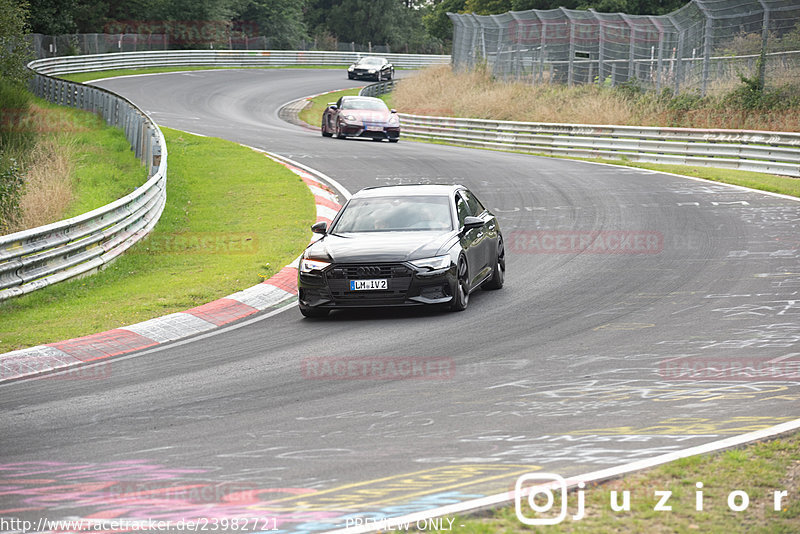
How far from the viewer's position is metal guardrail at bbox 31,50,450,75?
5988 cm

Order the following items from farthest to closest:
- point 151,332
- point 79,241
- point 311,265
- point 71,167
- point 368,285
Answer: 1. point 71,167
2. point 79,241
3. point 311,265
4. point 368,285
5. point 151,332

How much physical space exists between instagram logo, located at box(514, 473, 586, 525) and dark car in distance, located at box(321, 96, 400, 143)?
96.8 feet

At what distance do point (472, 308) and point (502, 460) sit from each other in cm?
573

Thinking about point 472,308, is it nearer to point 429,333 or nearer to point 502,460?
point 429,333

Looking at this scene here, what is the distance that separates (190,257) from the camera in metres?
16.0

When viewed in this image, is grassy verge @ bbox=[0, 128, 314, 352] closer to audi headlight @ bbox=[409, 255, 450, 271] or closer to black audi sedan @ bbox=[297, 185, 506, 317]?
black audi sedan @ bbox=[297, 185, 506, 317]

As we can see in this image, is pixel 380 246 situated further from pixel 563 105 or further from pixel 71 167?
pixel 563 105

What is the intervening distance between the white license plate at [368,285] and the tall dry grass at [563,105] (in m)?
19.0

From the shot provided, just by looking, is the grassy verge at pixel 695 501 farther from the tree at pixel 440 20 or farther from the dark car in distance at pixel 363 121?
the tree at pixel 440 20

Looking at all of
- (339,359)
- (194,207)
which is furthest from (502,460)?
(194,207)

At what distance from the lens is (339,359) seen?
31.1 ft

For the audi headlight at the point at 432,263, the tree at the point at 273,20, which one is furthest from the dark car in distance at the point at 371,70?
the audi headlight at the point at 432,263

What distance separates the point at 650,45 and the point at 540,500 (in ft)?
101

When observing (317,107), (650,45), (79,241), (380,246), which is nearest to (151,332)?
(380,246)
